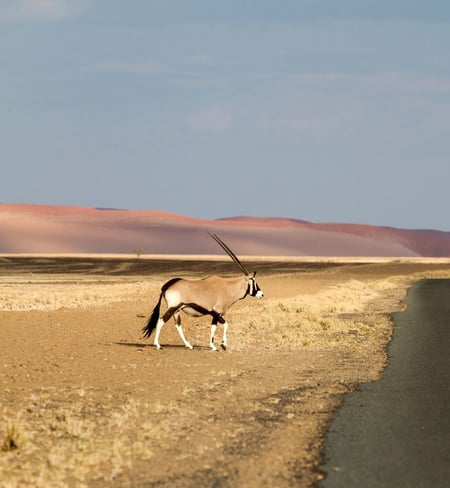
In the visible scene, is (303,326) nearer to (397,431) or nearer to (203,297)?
(203,297)

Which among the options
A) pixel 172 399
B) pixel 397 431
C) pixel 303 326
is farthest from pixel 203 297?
pixel 397 431

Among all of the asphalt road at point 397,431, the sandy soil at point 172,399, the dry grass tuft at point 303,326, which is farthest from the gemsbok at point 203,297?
the asphalt road at point 397,431

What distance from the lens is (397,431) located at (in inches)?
424

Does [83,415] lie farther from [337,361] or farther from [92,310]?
[92,310]

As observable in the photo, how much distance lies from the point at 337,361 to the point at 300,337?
4.81 meters

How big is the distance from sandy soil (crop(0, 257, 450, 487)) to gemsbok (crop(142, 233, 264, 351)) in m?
0.73

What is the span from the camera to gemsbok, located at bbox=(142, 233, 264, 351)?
18.8 meters

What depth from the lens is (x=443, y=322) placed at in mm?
28828

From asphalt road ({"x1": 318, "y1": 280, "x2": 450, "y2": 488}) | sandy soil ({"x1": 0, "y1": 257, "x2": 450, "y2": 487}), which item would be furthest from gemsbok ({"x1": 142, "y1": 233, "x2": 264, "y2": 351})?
asphalt road ({"x1": 318, "y1": 280, "x2": 450, "y2": 488})

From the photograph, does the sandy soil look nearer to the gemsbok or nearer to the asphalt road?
the asphalt road

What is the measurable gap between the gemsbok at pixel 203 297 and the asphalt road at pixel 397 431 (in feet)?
11.8

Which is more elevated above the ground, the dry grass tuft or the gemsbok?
the gemsbok

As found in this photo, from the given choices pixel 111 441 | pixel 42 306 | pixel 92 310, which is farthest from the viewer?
pixel 42 306

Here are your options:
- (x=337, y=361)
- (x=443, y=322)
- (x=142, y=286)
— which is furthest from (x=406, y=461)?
(x=142, y=286)
